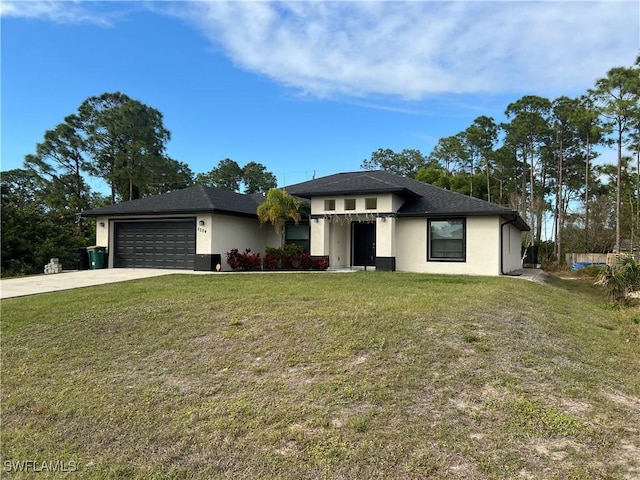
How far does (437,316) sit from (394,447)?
3.38m

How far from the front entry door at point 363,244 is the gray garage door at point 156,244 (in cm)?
655

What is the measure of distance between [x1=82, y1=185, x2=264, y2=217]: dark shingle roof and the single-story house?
0.17 feet

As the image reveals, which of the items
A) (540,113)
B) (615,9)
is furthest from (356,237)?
(540,113)

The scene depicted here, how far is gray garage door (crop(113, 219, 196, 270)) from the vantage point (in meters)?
16.4

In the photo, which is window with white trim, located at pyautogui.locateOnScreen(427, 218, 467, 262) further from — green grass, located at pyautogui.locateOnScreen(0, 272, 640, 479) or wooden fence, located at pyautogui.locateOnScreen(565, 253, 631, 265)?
wooden fence, located at pyautogui.locateOnScreen(565, 253, 631, 265)

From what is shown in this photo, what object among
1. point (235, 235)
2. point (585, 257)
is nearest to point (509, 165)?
point (585, 257)

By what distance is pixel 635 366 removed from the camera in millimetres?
5207

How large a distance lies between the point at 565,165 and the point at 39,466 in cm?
3893

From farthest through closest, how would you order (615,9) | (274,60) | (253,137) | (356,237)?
(253,137) → (356,237) → (274,60) → (615,9)

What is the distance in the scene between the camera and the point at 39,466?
3.31m

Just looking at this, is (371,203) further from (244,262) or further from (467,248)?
(244,262)

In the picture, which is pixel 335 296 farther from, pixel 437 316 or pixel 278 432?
pixel 278 432

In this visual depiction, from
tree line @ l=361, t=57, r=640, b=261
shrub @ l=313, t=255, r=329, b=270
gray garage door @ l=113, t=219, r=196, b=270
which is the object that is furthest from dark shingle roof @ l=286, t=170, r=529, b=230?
tree line @ l=361, t=57, r=640, b=261

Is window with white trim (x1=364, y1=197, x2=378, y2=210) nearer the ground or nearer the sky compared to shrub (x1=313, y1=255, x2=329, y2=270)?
nearer the sky
